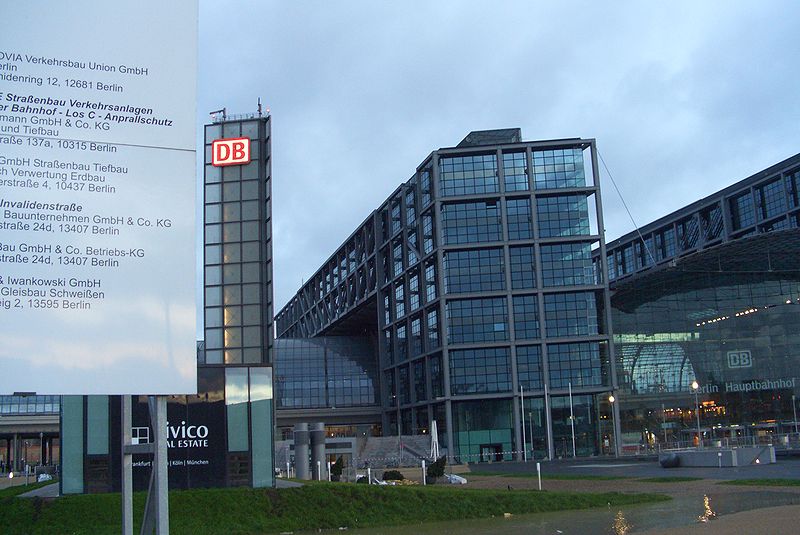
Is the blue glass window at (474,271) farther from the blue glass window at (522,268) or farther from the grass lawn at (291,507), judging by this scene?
the grass lawn at (291,507)

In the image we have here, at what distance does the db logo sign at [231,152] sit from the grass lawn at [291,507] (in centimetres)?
2553

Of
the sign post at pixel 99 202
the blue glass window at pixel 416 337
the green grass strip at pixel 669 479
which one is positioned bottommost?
the green grass strip at pixel 669 479

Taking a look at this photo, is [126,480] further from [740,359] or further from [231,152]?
[740,359]

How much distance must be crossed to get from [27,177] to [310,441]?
1634 inches

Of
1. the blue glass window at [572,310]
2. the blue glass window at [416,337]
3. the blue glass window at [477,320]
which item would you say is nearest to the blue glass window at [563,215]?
the blue glass window at [572,310]

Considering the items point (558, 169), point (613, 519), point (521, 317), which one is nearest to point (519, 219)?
point (558, 169)

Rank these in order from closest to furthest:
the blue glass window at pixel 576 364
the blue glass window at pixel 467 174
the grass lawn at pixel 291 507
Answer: the grass lawn at pixel 291 507, the blue glass window at pixel 576 364, the blue glass window at pixel 467 174

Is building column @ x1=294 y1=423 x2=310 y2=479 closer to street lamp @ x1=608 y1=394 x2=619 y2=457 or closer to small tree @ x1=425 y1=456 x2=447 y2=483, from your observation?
small tree @ x1=425 y1=456 x2=447 y2=483

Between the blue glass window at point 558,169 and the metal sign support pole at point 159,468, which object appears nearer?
the metal sign support pole at point 159,468

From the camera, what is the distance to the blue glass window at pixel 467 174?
93.4 metres

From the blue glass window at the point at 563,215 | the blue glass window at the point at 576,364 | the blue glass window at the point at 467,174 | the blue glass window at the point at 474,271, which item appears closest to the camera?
the blue glass window at the point at 576,364

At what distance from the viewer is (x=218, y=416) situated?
32.2 m

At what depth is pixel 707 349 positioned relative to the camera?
91.8 m

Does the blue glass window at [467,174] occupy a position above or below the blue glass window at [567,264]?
above
